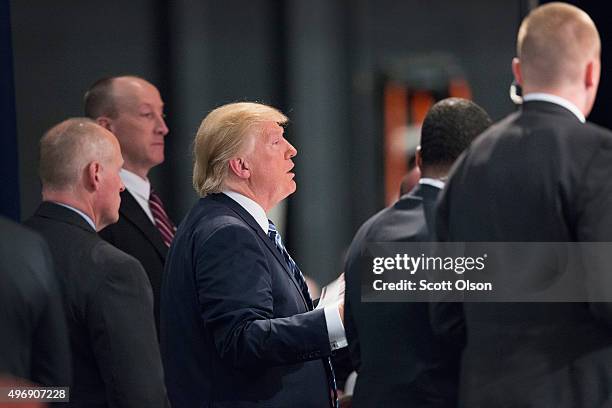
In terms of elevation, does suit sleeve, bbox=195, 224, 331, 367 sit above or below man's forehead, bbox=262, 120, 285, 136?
below

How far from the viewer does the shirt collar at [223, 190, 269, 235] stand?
2521mm

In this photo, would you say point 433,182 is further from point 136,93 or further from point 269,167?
point 136,93

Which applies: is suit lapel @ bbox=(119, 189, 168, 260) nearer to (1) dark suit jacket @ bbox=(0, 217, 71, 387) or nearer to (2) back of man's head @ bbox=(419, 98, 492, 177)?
(1) dark suit jacket @ bbox=(0, 217, 71, 387)

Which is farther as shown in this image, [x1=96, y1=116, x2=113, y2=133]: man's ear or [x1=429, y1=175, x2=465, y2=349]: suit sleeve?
[x1=96, y1=116, x2=113, y2=133]: man's ear

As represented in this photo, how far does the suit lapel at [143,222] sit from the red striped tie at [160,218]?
0.03 meters

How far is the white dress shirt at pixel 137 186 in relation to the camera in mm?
3125

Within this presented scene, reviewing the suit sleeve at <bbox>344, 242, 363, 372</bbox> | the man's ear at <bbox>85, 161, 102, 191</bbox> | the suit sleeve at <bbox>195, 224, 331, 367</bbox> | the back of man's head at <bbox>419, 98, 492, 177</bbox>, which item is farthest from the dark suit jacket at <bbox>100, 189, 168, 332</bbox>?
the back of man's head at <bbox>419, 98, 492, 177</bbox>

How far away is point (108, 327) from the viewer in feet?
7.94

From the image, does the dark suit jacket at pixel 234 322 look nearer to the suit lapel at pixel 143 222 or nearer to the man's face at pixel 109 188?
the man's face at pixel 109 188

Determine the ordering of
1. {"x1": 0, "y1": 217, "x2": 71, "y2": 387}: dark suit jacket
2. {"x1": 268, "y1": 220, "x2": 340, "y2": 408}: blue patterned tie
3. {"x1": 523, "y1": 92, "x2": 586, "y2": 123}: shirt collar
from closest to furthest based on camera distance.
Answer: {"x1": 523, "y1": 92, "x2": 586, "y2": 123}: shirt collar
{"x1": 0, "y1": 217, "x2": 71, "y2": 387}: dark suit jacket
{"x1": 268, "y1": 220, "x2": 340, "y2": 408}: blue patterned tie

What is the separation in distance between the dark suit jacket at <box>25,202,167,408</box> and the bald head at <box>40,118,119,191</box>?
14 cm

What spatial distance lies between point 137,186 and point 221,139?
0.68 metres

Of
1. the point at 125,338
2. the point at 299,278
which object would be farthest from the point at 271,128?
the point at 125,338

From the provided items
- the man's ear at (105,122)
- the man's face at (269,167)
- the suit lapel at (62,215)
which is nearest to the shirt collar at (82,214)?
the suit lapel at (62,215)
